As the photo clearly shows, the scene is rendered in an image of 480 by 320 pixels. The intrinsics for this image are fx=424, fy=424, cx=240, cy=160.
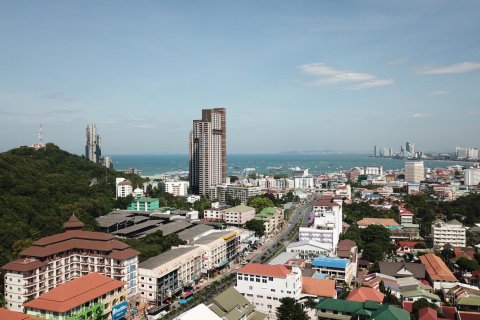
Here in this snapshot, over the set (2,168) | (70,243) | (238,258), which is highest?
(2,168)

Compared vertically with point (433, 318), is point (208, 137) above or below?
above

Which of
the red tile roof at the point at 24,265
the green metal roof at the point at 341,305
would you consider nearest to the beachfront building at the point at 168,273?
the red tile roof at the point at 24,265

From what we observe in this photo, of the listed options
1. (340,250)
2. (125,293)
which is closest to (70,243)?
(125,293)

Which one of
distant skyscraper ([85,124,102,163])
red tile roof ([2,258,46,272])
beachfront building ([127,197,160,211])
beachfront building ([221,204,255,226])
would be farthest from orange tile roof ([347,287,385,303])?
distant skyscraper ([85,124,102,163])

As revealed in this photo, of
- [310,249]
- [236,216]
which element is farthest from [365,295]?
[236,216]

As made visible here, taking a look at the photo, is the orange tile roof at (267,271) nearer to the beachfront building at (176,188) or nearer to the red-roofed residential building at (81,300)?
the red-roofed residential building at (81,300)

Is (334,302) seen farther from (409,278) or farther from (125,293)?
(125,293)

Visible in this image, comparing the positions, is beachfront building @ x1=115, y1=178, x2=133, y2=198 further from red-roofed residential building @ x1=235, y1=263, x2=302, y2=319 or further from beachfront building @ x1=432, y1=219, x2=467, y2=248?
beachfront building @ x1=432, y1=219, x2=467, y2=248
